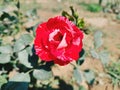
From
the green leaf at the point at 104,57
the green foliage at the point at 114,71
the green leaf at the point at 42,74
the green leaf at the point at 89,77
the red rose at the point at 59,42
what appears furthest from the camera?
the green foliage at the point at 114,71

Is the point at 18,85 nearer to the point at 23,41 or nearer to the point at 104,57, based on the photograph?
the point at 23,41

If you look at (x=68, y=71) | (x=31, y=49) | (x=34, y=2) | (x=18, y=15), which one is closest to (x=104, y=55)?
(x=31, y=49)

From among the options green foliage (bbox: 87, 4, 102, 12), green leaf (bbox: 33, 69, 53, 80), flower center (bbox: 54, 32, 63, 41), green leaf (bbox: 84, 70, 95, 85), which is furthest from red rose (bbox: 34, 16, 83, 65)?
green foliage (bbox: 87, 4, 102, 12)

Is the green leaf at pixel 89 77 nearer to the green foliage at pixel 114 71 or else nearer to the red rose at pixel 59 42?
the green foliage at pixel 114 71

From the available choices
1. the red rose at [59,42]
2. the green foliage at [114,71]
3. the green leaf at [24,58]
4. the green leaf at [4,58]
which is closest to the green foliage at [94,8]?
the green foliage at [114,71]

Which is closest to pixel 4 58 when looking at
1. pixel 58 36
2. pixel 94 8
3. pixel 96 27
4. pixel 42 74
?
pixel 42 74

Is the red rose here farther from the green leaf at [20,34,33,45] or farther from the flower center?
the green leaf at [20,34,33,45]
